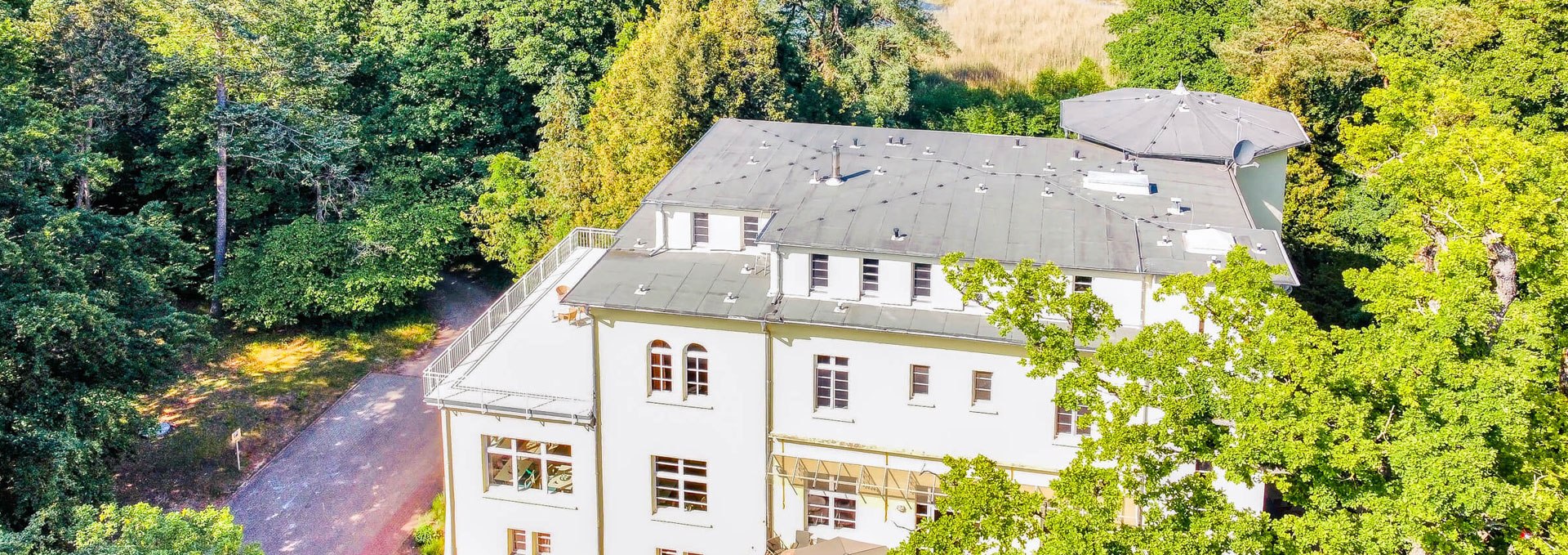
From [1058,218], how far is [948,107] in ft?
95.3

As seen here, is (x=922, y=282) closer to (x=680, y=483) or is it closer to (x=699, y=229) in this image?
(x=699, y=229)

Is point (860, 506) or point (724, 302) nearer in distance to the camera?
point (724, 302)

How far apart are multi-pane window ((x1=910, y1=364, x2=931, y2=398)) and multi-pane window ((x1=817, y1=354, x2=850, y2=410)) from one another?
1.37 metres

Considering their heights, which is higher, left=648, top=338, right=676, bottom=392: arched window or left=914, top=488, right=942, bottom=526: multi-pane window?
left=648, top=338, right=676, bottom=392: arched window

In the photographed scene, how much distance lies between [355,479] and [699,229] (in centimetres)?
1387

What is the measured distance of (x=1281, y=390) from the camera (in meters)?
17.3

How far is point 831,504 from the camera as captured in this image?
26969 mm

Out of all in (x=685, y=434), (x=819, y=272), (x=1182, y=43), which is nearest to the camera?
(x=819, y=272)

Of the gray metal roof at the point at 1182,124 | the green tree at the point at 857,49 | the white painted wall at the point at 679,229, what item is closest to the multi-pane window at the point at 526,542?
the white painted wall at the point at 679,229

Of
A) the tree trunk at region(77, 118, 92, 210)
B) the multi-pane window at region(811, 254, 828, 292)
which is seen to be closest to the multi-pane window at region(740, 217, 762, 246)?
the multi-pane window at region(811, 254, 828, 292)

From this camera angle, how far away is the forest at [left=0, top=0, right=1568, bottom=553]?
61.1 feet

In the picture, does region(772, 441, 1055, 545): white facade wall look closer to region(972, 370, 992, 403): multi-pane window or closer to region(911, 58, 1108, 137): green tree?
region(972, 370, 992, 403): multi-pane window

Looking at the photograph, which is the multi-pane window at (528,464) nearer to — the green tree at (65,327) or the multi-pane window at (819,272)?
the multi-pane window at (819,272)

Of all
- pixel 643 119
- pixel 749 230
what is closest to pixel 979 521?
pixel 749 230
